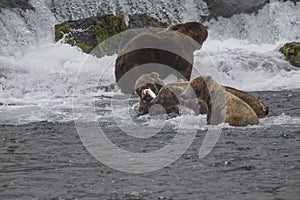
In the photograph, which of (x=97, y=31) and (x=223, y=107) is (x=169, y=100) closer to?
(x=223, y=107)

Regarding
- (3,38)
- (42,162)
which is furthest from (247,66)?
(42,162)

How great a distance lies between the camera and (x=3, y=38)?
960 inches

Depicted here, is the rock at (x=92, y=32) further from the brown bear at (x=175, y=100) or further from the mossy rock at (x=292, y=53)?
the brown bear at (x=175, y=100)

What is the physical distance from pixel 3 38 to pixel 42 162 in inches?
653

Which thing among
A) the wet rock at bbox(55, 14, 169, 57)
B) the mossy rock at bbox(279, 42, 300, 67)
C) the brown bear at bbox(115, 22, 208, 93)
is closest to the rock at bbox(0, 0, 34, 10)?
the wet rock at bbox(55, 14, 169, 57)

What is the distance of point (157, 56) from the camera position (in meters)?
17.8

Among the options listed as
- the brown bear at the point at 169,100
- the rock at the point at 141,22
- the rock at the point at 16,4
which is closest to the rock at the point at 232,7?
the rock at the point at 141,22

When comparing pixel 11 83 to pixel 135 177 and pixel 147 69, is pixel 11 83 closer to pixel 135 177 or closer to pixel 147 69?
pixel 147 69

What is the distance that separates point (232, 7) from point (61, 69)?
14069 millimetres

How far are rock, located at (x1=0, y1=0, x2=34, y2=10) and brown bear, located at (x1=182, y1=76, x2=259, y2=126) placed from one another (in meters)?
16.0

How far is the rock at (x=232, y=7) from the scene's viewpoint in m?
32.1

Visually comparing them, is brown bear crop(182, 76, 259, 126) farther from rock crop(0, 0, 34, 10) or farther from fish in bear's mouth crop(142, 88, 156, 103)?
rock crop(0, 0, 34, 10)

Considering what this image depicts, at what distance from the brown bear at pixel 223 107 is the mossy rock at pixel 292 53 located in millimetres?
10851

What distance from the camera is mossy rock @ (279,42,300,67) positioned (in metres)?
22.2
